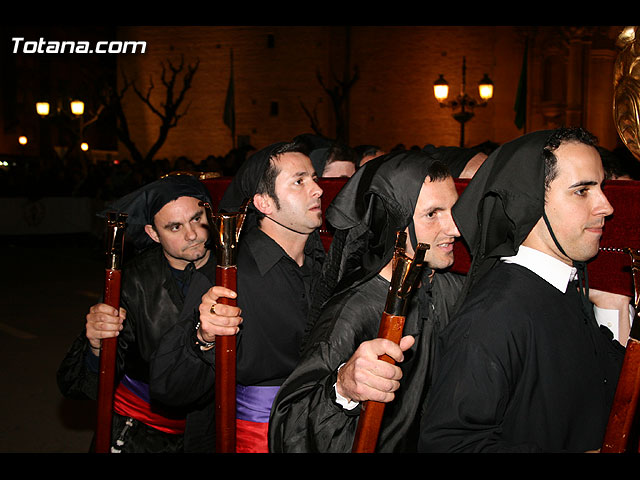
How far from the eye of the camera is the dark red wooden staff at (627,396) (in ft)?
5.08

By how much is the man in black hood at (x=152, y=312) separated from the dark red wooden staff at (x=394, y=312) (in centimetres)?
139

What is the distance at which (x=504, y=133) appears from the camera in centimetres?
2800

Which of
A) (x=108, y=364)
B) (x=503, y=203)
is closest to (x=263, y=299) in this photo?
(x=108, y=364)

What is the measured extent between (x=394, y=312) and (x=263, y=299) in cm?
139

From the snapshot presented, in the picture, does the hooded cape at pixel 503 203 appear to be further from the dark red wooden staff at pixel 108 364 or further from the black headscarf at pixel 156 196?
the black headscarf at pixel 156 196

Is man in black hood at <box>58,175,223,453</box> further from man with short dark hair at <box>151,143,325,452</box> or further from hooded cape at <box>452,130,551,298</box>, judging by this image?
hooded cape at <box>452,130,551,298</box>

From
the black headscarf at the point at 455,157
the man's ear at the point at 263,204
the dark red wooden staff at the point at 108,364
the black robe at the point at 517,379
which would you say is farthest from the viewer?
the black headscarf at the point at 455,157

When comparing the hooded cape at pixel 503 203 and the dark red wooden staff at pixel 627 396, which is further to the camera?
the hooded cape at pixel 503 203

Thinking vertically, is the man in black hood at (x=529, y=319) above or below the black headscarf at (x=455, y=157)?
below

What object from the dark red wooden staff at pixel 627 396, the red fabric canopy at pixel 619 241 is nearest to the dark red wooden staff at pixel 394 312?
the dark red wooden staff at pixel 627 396

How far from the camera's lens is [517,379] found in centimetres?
188

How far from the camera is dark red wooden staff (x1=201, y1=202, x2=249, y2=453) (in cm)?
210

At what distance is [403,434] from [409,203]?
2.49 feet

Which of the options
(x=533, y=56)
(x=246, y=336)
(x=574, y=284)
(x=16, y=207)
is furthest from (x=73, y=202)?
(x=533, y=56)
